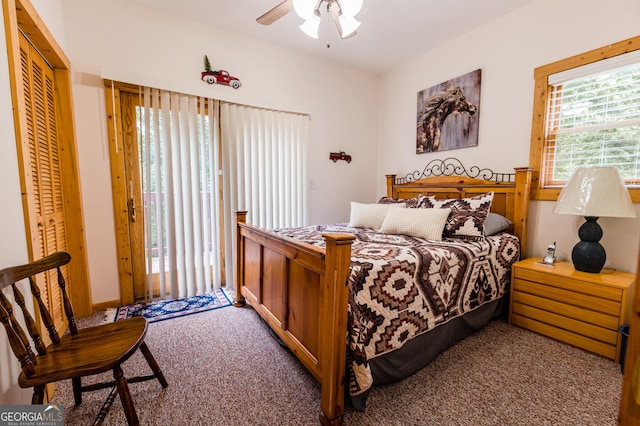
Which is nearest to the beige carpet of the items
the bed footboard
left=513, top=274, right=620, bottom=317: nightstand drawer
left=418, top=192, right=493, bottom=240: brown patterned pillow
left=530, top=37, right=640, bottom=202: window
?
the bed footboard

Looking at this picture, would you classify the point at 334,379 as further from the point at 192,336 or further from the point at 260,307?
the point at 192,336

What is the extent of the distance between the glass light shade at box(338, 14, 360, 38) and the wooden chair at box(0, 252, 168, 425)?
87.9 inches

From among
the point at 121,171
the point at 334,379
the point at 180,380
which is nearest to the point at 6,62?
the point at 121,171

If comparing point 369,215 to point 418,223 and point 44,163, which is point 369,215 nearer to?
point 418,223

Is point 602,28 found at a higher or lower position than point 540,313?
higher

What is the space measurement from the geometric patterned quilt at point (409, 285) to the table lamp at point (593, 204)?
1.54 ft

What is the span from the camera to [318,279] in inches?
58.5

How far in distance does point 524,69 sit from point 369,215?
1970 mm

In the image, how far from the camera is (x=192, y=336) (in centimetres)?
217

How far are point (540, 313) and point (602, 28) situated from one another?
88.4 inches

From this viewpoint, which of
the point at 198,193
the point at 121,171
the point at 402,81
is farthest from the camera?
the point at 402,81

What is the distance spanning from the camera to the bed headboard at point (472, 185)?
2539 mm

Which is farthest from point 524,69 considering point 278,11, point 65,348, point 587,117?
point 65,348

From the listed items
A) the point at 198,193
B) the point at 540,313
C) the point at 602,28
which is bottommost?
the point at 540,313
